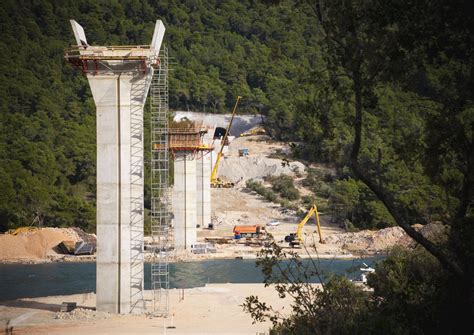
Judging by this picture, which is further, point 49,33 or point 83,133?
point 49,33

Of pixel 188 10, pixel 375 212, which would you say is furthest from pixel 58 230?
pixel 188 10

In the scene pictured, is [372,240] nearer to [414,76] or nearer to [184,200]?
[184,200]

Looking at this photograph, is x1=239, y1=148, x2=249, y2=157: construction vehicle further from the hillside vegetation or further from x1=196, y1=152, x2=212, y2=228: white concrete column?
x1=196, y1=152, x2=212, y2=228: white concrete column

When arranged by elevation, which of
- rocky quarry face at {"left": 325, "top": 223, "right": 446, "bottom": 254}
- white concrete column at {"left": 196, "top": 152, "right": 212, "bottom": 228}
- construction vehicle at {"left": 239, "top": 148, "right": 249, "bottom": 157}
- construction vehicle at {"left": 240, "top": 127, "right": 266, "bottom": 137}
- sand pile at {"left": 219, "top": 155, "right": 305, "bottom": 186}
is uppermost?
construction vehicle at {"left": 240, "top": 127, "right": 266, "bottom": 137}

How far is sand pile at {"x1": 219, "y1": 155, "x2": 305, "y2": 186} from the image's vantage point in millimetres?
87375

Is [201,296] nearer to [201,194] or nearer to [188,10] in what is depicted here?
[201,194]

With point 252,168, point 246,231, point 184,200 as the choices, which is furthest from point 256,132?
point 184,200

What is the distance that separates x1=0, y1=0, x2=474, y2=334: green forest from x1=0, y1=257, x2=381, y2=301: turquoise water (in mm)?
9154

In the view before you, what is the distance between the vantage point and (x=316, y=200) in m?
77.9

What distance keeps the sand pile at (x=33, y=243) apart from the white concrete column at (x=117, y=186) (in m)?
29.2

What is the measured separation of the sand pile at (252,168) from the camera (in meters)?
87.4

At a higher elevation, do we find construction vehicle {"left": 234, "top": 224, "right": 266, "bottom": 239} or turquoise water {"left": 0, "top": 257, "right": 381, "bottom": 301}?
construction vehicle {"left": 234, "top": 224, "right": 266, "bottom": 239}

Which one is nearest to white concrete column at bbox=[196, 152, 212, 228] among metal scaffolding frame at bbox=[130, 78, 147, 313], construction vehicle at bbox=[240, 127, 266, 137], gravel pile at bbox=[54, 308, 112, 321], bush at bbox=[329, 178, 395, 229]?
bush at bbox=[329, 178, 395, 229]

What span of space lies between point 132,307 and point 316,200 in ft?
179
